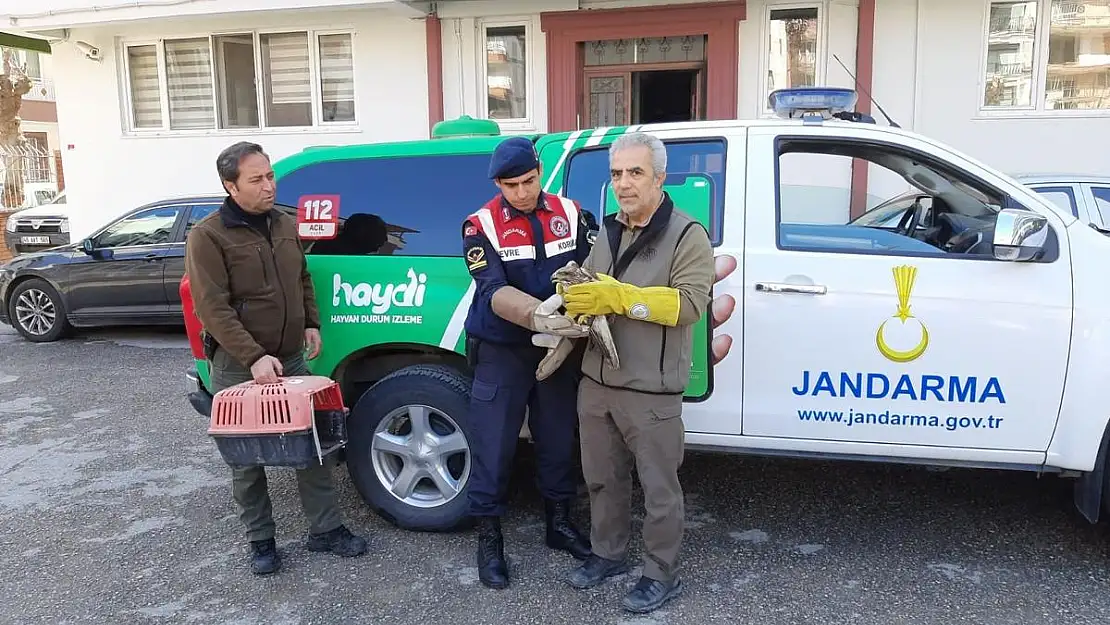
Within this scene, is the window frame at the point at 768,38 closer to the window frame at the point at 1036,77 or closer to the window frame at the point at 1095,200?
the window frame at the point at 1036,77

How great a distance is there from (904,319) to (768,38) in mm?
7101

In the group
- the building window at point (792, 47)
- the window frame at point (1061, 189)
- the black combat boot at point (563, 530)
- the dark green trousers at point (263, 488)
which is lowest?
the black combat boot at point (563, 530)

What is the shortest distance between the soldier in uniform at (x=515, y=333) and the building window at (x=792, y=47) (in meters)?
7.11

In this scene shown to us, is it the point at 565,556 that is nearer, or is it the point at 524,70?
the point at 565,556

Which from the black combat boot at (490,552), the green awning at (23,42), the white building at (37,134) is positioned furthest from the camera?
the white building at (37,134)

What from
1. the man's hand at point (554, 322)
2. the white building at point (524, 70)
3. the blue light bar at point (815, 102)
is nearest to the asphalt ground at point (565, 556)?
the man's hand at point (554, 322)

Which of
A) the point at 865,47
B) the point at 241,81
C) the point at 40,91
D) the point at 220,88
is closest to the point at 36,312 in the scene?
the point at 220,88

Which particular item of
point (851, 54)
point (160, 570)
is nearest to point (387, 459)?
point (160, 570)

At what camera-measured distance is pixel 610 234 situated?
3.18m

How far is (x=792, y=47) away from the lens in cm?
962

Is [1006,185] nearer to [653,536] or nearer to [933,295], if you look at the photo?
[933,295]

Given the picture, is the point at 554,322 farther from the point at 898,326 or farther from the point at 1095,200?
the point at 1095,200

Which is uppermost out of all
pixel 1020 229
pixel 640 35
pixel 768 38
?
pixel 640 35

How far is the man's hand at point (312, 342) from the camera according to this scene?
148 inches
